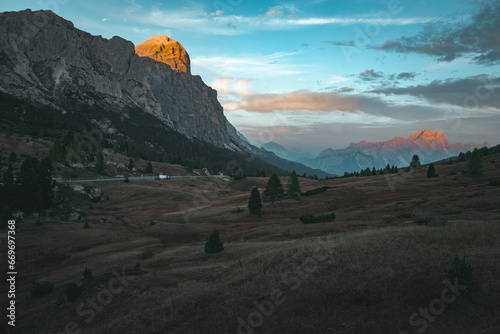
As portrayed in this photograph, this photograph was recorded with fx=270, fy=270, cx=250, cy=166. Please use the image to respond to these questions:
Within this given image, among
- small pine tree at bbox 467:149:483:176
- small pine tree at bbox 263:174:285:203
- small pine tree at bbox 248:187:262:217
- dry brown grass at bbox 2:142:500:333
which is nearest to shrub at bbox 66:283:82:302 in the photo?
dry brown grass at bbox 2:142:500:333

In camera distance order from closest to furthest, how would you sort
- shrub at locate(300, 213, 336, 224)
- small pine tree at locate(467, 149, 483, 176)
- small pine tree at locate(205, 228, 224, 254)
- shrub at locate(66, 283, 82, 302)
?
shrub at locate(66, 283, 82, 302) < small pine tree at locate(205, 228, 224, 254) < shrub at locate(300, 213, 336, 224) < small pine tree at locate(467, 149, 483, 176)

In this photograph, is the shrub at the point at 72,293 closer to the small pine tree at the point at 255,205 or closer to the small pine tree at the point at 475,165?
the small pine tree at the point at 255,205

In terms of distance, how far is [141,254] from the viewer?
32.9 metres

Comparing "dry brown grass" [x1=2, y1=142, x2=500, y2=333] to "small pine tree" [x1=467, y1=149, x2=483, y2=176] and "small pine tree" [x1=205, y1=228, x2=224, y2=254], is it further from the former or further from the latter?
"small pine tree" [x1=467, y1=149, x2=483, y2=176]

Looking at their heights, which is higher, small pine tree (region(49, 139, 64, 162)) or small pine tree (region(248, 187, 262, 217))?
small pine tree (region(49, 139, 64, 162))

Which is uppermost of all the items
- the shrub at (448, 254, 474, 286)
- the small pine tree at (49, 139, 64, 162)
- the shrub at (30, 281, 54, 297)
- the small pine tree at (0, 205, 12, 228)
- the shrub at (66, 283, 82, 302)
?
the small pine tree at (49, 139, 64, 162)

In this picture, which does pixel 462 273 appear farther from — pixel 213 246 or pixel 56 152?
pixel 56 152

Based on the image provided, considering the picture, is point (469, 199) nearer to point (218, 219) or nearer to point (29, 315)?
point (218, 219)

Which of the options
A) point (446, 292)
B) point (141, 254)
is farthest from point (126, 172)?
point (446, 292)

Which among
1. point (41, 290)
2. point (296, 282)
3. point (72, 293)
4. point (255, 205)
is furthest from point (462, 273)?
point (255, 205)

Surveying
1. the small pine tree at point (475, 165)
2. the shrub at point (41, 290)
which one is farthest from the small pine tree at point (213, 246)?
the small pine tree at point (475, 165)

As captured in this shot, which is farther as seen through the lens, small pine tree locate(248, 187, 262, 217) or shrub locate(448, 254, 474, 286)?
small pine tree locate(248, 187, 262, 217)

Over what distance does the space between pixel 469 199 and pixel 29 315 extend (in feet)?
167

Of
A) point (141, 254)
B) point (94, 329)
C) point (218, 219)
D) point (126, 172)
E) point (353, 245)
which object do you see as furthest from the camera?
point (126, 172)
